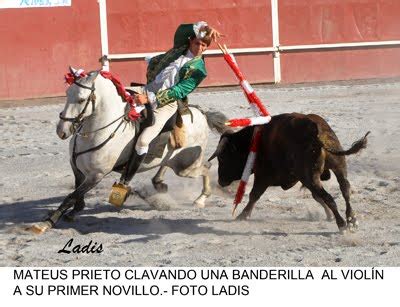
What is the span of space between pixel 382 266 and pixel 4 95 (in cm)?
1006

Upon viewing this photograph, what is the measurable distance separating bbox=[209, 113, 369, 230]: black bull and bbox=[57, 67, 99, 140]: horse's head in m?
1.12

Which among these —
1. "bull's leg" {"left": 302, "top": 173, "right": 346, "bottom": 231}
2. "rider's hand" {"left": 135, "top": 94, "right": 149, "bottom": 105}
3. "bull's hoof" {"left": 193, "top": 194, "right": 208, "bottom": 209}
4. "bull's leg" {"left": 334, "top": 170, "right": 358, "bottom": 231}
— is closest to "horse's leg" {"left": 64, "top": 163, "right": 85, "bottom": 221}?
"rider's hand" {"left": 135, "top": 94, "right": 149, "bottom": 105}

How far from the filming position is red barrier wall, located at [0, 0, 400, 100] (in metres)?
15.0

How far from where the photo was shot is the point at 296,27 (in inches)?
634

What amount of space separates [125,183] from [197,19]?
8673 millimetres

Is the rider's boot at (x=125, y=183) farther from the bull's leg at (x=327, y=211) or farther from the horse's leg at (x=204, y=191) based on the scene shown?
the bull's leg at (x=327, y=211)

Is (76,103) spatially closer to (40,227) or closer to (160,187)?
(40,227)

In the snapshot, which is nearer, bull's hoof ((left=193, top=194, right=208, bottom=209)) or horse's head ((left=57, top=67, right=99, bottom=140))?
horse's head ((left=57, top=67, right=99, bottom=140))

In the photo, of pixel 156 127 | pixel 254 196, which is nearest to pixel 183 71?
pixel 156 127

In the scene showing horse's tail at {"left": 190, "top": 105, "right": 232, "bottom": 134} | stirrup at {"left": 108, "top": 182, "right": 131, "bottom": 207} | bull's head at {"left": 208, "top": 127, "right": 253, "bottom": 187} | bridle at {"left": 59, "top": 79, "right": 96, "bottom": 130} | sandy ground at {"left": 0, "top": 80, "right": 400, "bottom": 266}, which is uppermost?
bridle at {"left": 59, "top": 79, "right": 96, "bottom": 130}

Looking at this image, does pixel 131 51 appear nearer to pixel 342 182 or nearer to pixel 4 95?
pixel 4 95

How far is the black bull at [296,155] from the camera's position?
6648 millimetres

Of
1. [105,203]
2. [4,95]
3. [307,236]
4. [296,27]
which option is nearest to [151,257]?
[307,236]

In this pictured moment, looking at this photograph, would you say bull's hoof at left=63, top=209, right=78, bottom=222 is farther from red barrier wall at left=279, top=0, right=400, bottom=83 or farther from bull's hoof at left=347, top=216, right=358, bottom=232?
red barrier wall at left=279, top=0, right=400, bottom=83
